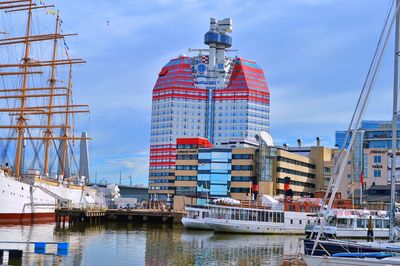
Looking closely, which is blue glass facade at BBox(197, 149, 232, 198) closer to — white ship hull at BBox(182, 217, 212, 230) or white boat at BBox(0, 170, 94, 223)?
white boat at BBox(0, 170, 94, 223)

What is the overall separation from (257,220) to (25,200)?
121 ft

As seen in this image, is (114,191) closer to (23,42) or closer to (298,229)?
(23,42)

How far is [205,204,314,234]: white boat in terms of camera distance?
2904 inches

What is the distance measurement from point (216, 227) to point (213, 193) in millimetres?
77668

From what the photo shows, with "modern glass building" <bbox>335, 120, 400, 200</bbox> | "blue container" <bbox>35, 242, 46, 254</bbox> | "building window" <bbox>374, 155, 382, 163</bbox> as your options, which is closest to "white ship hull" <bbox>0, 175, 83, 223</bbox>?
"blue container" <bbox>35, 242, 46, 254</bbox>

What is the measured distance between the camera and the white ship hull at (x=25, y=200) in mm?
81562

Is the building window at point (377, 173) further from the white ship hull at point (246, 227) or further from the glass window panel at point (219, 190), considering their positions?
the white ship hull at point (246, 227)

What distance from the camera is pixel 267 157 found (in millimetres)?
134750

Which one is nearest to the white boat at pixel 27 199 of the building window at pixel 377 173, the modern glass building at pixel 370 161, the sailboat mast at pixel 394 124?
the modern glass building at pixel 370 161

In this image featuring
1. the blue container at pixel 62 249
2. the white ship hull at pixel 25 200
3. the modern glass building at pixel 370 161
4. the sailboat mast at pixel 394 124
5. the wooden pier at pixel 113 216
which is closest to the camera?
the sailboat mast at pixel 394 124

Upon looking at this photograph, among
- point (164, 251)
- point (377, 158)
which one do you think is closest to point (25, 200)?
point (164, 251)

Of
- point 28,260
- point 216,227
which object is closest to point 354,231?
point 216,227

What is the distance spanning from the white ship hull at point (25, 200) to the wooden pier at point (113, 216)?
3.98m

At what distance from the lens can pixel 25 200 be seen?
290ft
